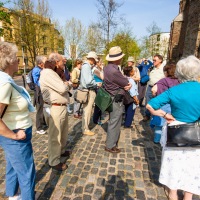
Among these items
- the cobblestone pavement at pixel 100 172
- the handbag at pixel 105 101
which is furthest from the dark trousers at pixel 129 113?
the handbag at pixel 105 101

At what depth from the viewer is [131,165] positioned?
3.21m

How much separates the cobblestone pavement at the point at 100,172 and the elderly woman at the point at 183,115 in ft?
1.95

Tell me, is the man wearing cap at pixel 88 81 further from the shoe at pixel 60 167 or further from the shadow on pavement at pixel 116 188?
the shadow on pavement at pixel 116 188

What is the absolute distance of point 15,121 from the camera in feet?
5.67

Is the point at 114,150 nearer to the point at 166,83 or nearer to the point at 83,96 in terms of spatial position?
the point at 83,96

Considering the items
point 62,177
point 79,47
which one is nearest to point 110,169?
point 62,177

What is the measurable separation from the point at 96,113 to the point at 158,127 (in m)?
1.87

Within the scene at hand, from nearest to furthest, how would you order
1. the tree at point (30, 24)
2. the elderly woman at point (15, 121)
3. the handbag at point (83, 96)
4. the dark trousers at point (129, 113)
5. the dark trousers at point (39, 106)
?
1. the elderly woman at point (15, 121)
2. the handbag at point (83, 96)
3. the dark trousers at point (39, 106)
4. the dark trousers at point (129, 113)
5. the tree at point (30, 24)

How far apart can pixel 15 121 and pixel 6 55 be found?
2.28ft

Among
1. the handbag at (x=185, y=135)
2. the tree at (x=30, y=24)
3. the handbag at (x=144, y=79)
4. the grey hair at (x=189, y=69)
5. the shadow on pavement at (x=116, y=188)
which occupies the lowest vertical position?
the shadow on pavement at (x=116, y=188)

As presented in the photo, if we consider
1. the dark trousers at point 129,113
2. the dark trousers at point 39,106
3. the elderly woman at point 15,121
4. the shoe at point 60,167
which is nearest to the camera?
the elderly woman at point 15,121

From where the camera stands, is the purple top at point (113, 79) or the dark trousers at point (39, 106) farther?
the dark trousers at point (39, 106)

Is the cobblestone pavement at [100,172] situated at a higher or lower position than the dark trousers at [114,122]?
lower

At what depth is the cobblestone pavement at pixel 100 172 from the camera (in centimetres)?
248
